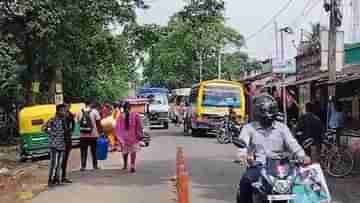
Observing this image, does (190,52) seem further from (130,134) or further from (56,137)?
(56,137)

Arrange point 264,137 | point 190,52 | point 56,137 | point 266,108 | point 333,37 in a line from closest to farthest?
point 266,108
point 264,137
point 56,137
point 333,37
point 190,52

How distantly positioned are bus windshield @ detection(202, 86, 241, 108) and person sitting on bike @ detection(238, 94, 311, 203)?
25.3m

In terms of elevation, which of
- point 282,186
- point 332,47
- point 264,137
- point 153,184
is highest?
point 332,47

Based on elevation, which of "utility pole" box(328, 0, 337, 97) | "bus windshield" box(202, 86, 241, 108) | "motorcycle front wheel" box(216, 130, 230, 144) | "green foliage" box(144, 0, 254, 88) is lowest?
"motorcycle front wheel" box(216, 130, 230, 144)

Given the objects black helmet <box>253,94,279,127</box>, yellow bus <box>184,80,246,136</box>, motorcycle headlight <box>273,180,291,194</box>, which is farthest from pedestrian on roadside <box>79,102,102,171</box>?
yellow bus <box>184,80,246,136</box>

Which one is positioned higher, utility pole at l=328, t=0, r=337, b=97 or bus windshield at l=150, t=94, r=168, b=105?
utility pole at l=328, t=0, r=337, b=97

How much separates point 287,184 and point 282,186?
6 cm

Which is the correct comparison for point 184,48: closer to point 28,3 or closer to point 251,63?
point 251,63

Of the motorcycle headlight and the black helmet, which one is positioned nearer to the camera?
the motorcycle headlight

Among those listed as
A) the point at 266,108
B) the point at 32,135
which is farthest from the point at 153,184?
the point at 32,135

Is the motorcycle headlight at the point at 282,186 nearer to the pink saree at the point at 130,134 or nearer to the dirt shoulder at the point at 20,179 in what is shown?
the dirt shoulder at the point at 20,179

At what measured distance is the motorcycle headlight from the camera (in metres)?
5.93

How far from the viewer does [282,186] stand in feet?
19.5

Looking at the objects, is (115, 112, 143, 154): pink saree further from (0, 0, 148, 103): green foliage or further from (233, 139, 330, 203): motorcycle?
(233, 139, 330, 203): motorcycle
